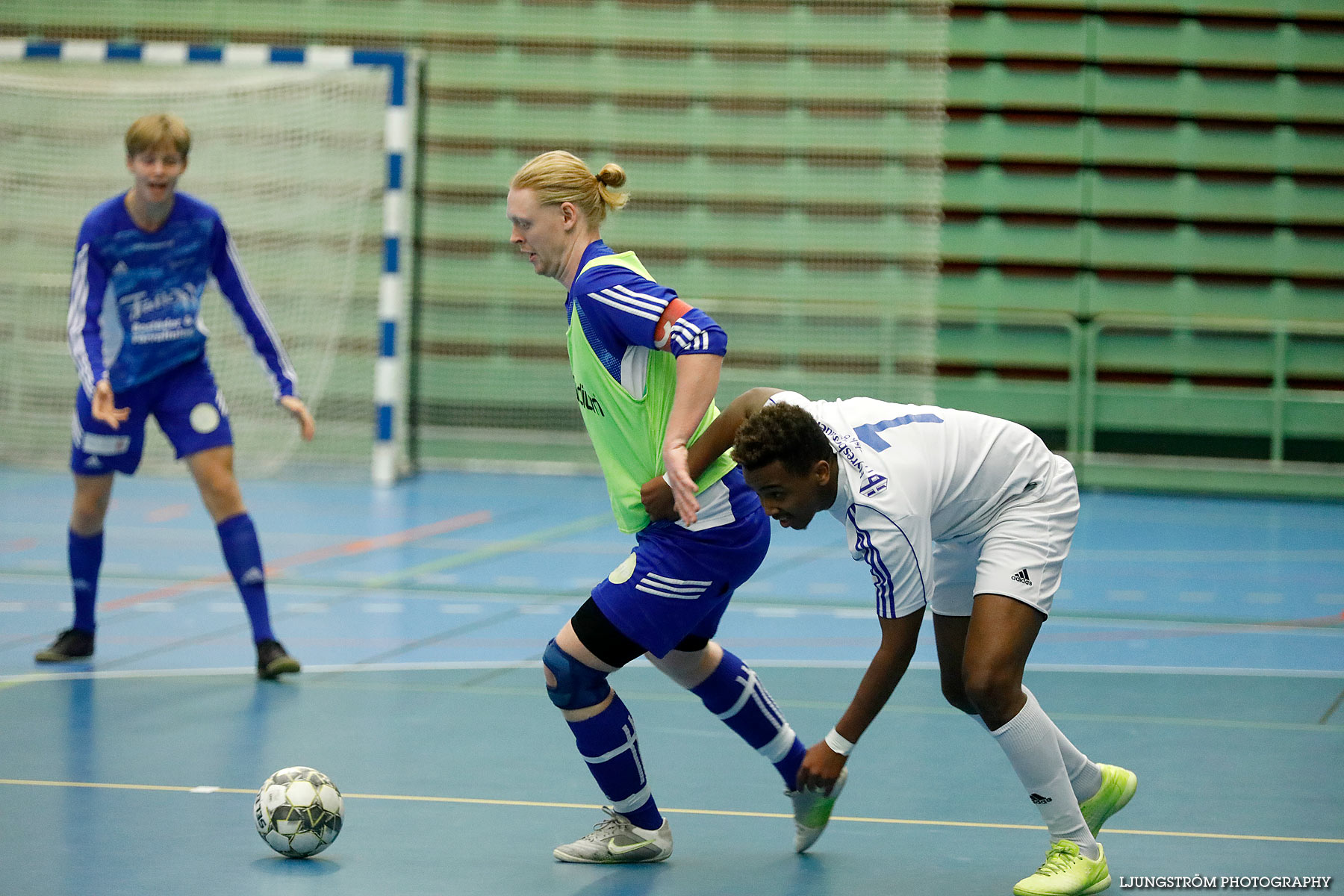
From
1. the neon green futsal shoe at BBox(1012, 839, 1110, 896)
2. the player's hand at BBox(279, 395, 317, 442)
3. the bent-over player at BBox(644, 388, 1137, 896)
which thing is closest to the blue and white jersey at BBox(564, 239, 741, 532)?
the bent-over player at BBox(644, 388, 1137, 896)

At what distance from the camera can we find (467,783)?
4.19m

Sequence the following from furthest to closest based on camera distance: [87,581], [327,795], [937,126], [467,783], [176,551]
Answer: [937,126] → [176,551] → [87,581] → [467,783] → [327,795]

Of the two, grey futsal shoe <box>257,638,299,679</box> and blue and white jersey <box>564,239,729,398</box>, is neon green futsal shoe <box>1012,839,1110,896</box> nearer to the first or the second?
blue and white jersey <box>564,239,729,398</box>

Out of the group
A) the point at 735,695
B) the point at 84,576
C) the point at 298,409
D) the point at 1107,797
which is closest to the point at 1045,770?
the point at 1107,797

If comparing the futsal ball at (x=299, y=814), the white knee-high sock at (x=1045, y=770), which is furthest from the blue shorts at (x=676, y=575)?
the futsal ball at (x=299, y=814)

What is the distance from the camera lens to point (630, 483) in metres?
3.51

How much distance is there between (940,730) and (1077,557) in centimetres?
416

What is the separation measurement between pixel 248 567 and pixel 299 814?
2.20m

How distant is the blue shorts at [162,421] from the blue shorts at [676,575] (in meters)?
2.56

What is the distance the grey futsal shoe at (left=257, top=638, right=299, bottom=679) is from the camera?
5.40 meters

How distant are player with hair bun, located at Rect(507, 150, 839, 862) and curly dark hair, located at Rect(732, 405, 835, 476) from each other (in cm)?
23

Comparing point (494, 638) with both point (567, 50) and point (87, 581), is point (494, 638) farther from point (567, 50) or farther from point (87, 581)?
point (567, 50)

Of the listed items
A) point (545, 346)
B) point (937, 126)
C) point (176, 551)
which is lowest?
point (176, 551)

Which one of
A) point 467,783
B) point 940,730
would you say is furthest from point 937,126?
point 467,783
